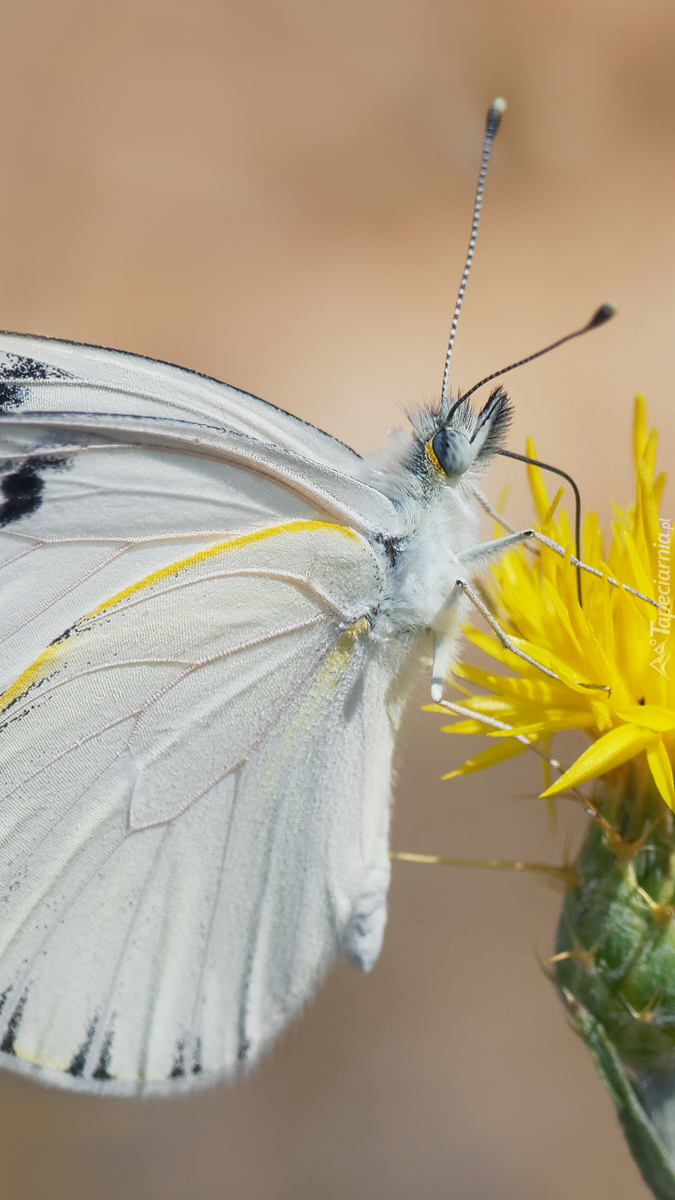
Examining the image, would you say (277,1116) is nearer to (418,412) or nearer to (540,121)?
(418,412)

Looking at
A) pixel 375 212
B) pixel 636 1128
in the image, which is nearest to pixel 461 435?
pixel 636 1128

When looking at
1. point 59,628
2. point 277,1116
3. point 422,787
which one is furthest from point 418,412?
point 277,1116

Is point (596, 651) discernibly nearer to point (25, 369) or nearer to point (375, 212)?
point (25, 369)

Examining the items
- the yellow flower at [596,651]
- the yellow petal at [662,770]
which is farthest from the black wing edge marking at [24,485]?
the yellow petal at [662,770]

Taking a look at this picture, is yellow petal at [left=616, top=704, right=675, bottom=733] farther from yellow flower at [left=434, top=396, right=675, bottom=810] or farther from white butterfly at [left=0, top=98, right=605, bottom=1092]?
white butterfly at [left=0, top=98, right=605, bottom=1092]

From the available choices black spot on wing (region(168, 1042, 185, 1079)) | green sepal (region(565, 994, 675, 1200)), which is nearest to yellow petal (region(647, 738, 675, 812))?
green sepal (region(565, 994, 675, 1200))
